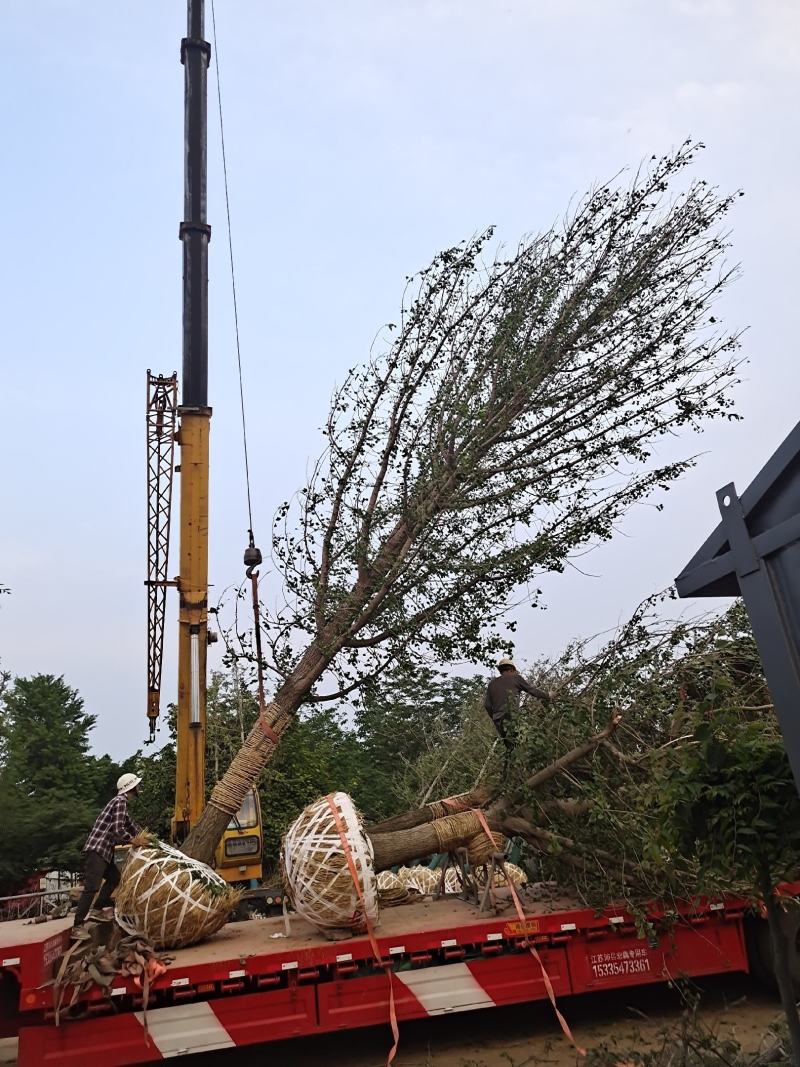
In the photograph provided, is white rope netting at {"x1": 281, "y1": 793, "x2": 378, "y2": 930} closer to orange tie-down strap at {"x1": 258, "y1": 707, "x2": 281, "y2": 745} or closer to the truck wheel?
orange tie-down strap at {"x1": 258, "y1": 707, "x2": 281, "y2": 745}

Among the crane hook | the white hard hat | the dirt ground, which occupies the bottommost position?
the dirt ground

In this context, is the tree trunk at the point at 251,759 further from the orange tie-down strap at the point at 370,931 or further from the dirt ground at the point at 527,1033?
the orange tie-down strap at the point at 370,931

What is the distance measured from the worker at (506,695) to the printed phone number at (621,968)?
1726mm

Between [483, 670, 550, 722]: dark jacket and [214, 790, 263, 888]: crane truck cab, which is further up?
[483, 670, 550, 722]: dark jacket

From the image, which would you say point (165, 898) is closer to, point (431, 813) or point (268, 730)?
point (268, 730)

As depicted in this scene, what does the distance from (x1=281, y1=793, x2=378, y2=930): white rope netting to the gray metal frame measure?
443 centimetres

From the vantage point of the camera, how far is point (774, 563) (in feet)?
8.61

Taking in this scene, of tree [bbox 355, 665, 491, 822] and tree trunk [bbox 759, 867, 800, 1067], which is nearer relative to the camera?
tree trunk [bbox 759, 867, 800, 1067]

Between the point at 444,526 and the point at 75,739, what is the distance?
31467 millimetres

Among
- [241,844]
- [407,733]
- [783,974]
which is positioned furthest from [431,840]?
[407,733]

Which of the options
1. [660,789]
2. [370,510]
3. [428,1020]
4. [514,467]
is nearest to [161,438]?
[370,510]

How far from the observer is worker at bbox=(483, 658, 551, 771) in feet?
25.8

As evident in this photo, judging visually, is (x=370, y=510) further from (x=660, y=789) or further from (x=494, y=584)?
(x=660, y=789)

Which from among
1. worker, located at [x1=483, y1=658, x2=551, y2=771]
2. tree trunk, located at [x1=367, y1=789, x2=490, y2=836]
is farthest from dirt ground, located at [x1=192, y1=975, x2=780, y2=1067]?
worker, located at [x1=483, y1=658, x2=551, y2=771]
